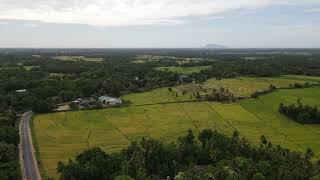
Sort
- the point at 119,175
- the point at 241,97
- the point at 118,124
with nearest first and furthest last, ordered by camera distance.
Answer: the point at 119,175
the point at 118,124
the point at 241,97

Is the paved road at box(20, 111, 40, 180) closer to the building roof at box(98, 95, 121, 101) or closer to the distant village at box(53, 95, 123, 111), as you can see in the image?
the distant village at box(53, 95, 123, 111)

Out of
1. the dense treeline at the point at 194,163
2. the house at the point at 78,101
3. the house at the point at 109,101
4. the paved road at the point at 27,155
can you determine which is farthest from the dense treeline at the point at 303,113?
the paved road at the point at 27,155

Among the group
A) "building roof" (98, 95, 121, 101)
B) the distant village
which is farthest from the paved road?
"building roof" (98, 95, 121, 101)

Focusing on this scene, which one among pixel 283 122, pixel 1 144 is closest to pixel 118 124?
pixel 1 144

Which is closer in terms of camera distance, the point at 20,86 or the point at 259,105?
the point at 259,105

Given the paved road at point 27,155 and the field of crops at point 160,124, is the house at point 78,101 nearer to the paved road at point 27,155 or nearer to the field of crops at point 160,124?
the field of crops at point 160,124

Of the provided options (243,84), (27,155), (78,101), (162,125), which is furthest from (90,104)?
(243,84)

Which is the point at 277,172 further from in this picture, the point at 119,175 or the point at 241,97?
the point at 241,97
